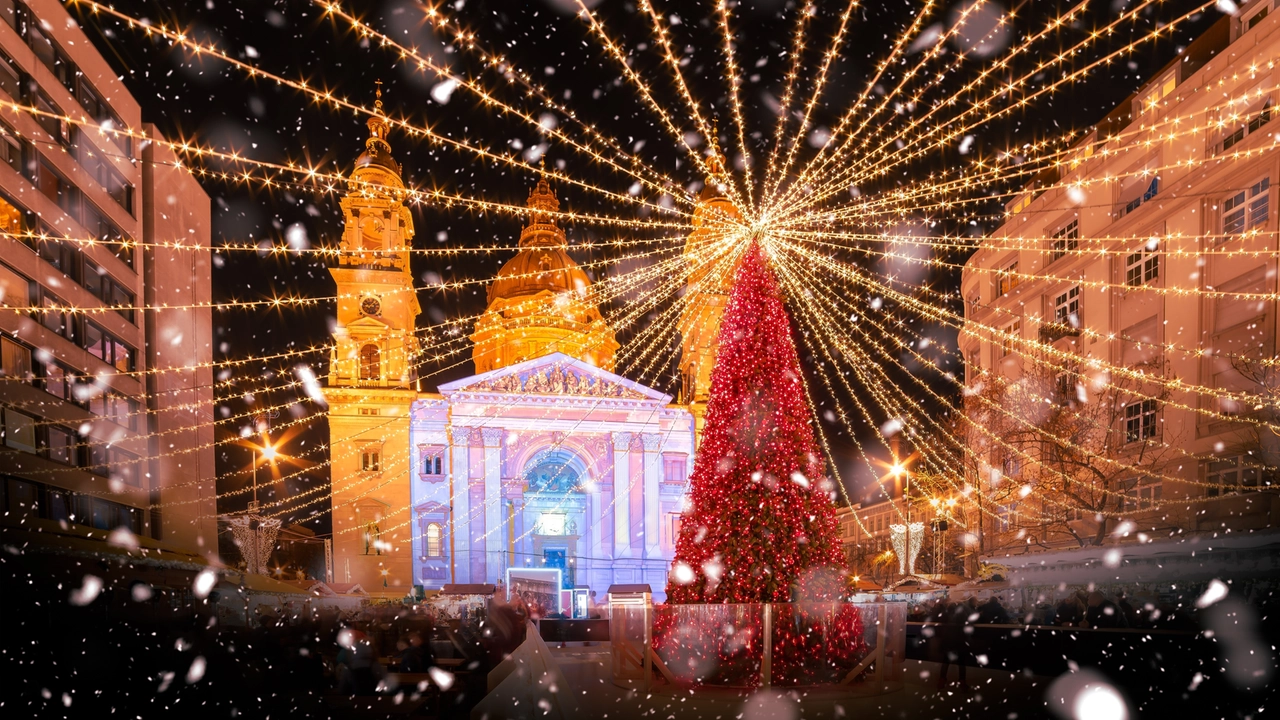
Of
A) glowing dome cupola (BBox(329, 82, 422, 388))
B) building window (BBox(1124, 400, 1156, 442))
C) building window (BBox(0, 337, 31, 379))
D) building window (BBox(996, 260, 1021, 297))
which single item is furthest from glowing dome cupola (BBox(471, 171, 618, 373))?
building window (BBox(1124, 400, 1156, 442))

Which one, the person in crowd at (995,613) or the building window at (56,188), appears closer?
the person in crowd at (995,613)

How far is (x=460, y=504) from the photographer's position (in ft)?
154

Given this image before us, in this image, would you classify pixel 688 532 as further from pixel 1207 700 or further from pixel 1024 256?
pixel 1024 256

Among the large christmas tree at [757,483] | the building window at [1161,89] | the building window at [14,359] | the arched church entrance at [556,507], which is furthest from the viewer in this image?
the arched church entrance at [556,507]

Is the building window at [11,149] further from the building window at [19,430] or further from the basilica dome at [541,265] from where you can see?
the basilica dome at [541,265]

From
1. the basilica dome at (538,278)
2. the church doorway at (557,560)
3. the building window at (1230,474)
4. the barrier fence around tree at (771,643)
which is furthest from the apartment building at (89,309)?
the basilica dome at (538,278)

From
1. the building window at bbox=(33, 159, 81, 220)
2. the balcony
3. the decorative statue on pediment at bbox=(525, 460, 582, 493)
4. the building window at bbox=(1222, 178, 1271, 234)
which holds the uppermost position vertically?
the building window at bbox=(33, 159, 81, 220)

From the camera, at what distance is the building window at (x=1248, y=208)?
→ 22109 mm

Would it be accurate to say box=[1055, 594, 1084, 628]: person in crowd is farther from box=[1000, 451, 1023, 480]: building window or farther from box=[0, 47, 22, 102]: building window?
box=[0, 47, 22, 102]: building window

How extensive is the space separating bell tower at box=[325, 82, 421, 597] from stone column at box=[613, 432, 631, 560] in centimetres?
1151

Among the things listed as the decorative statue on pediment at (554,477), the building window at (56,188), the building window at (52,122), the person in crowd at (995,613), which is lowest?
the decorative statue on pediment at (554,477)

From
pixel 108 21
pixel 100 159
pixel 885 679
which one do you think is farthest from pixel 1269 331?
pixel 100 159

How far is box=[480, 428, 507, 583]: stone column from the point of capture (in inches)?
1837

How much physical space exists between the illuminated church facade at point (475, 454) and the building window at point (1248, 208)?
25.8 meters
